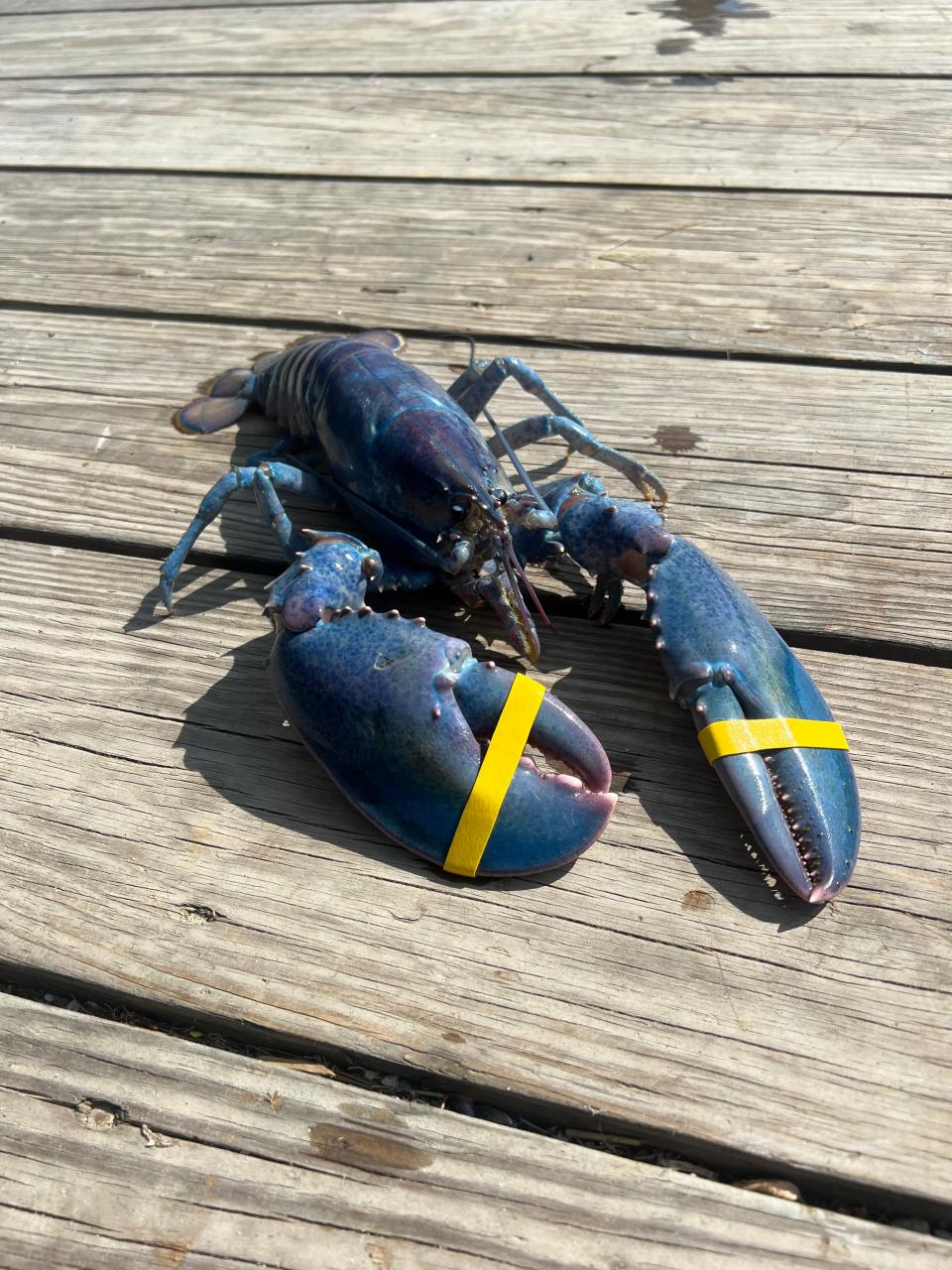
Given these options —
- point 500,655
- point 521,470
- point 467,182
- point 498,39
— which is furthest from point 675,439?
point 498,39

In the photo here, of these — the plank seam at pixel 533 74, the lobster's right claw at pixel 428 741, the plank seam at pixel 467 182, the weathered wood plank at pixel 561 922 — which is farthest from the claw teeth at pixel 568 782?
the plank seam at pixel 533 74

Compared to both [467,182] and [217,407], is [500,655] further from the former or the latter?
[467,182]

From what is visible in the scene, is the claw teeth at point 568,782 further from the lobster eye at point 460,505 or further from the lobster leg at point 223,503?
the lobster leg at point 223,503

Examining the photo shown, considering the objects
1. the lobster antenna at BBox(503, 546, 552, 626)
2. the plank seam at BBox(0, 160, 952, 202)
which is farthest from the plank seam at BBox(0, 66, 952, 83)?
the lobster antenna at BBox(503, 546, 552, 626)

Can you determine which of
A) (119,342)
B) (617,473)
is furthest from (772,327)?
(119,342)

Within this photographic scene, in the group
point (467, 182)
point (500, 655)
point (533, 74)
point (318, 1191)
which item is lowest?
point (318, 1191)

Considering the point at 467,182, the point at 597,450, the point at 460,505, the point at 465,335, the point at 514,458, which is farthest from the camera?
the point at 467,182

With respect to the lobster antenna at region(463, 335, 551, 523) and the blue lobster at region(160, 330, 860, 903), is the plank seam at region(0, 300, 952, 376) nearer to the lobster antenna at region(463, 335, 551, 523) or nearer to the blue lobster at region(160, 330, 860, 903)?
the lobster antenna at region(463, 335, 551, 523)

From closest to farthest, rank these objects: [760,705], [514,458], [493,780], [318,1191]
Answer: [318,1191], [493,780], [760,705], [514,458]
